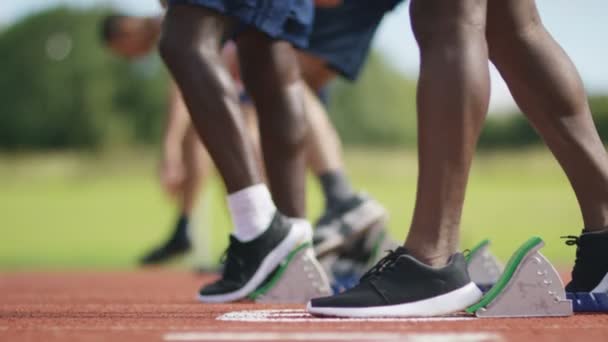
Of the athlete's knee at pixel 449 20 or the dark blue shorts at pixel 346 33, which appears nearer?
the athlete's knee at pixel 449 20

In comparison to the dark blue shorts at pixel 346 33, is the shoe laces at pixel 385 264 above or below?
below

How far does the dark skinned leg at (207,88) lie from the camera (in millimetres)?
3279

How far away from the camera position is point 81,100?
67938 mm

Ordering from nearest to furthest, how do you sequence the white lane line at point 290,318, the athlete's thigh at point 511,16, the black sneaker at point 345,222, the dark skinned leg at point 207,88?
Answer: the white lane line at point 290,318 < the athlete's thigh at point 511,16 < the dark skinned leg at point 207,88 < the black sneaker at point 345,222

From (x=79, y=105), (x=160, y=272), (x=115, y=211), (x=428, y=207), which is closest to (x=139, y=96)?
(x=79, y=105)

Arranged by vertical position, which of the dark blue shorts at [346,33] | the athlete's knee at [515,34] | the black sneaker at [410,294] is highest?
the athlete's knee at [515,34]

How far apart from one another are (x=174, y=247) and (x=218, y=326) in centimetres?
467

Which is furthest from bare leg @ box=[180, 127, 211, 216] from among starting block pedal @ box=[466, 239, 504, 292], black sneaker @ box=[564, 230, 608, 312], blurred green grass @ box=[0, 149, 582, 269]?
black sneaker @ box=[564, 230, 608, 312]

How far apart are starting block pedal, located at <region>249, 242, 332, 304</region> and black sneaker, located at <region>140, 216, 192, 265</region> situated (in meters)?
3.66

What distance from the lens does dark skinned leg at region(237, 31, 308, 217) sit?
3.72m

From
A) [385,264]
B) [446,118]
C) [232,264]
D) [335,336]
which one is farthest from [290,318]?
[232,264]

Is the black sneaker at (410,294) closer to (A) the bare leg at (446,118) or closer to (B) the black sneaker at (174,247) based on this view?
(A) the bare leg at (446,118)

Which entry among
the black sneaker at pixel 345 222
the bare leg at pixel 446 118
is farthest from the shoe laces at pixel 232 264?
the black sneaker at pixel 345 222

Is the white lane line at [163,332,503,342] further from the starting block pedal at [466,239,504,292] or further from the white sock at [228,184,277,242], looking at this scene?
the starting block pedal at [466,239,504,292]
